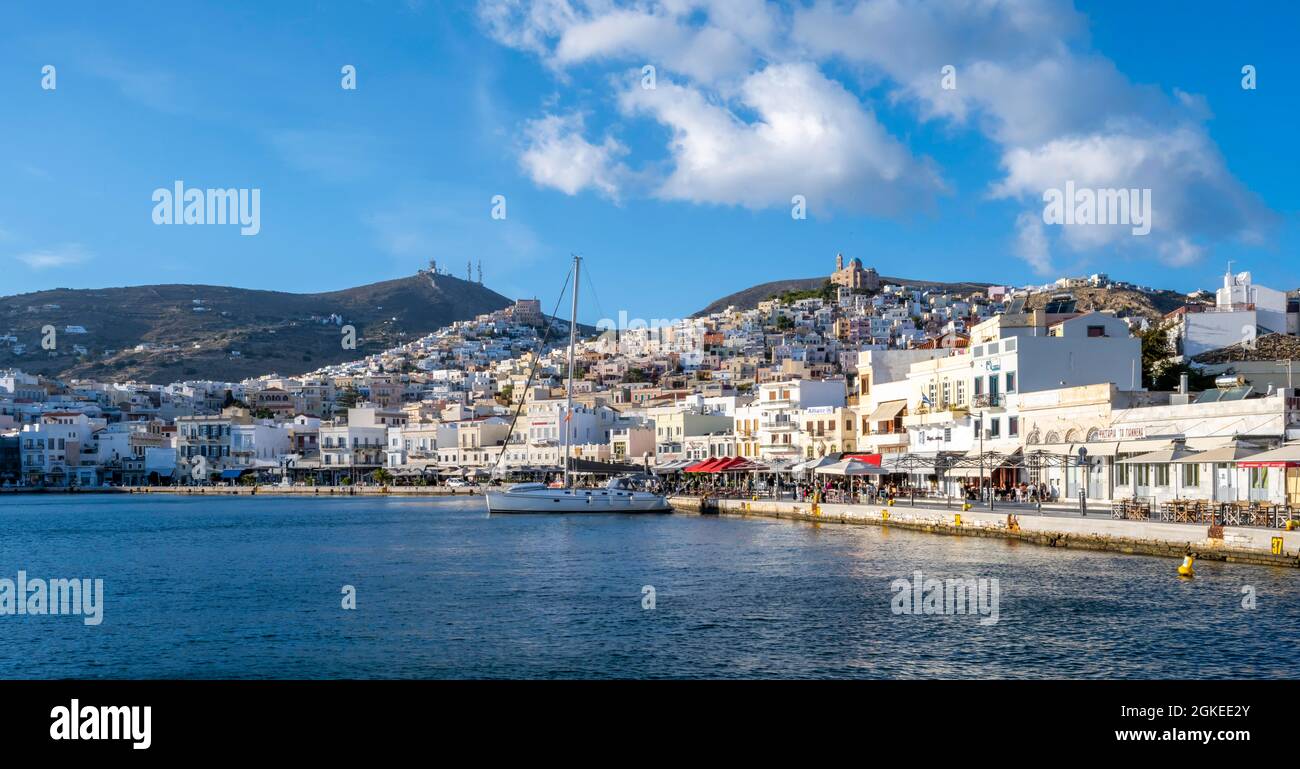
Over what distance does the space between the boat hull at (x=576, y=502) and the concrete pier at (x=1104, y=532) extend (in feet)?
54.8

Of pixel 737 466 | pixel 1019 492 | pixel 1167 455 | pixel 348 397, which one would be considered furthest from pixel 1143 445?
pixel 348 397

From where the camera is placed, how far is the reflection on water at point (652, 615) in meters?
17.9

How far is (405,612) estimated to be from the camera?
2378 cm

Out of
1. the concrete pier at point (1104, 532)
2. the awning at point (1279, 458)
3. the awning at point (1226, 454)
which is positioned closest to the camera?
the concrete pier at point (1104, 532)

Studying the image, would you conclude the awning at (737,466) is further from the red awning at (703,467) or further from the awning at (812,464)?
the awning at (812,464)

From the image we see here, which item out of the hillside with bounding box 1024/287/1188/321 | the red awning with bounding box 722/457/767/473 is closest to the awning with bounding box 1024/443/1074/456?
the red awning with bounding box 722/457/767/473

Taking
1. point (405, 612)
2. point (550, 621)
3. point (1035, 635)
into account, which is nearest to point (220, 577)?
point (405, 612)

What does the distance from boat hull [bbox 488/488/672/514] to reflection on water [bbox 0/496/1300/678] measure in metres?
22.1

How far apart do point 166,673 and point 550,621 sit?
23.0 feet

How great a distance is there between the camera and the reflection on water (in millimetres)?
17891

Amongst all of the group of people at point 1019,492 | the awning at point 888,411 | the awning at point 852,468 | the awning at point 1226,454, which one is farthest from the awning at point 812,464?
the awning at point 1226,454

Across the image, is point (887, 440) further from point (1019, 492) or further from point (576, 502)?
point (576, 502)

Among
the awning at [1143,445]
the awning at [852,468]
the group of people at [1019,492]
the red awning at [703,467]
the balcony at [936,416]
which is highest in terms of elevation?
the balcony at [936,416]
